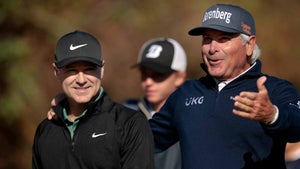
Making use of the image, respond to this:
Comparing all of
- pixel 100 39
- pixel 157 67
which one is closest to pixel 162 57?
pixel 157 67

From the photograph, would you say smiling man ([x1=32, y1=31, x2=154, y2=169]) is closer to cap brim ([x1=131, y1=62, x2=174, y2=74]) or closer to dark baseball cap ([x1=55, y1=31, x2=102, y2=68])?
dark baseball cap ([x1=55, y1=31, x2=102, y2=68])

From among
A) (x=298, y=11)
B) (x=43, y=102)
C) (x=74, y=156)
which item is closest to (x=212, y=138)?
(x=74, y=156)

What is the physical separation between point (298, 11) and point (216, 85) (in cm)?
778

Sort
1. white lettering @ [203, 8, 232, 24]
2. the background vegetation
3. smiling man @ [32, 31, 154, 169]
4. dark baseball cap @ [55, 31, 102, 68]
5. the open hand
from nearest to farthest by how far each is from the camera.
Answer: the open hand → smiling man @ [32, 31, 154, 169] → dark baseball cap @ [55, 31, 102, 68] → white lettering @ [203, 8, 232, 24] → the background vegetation

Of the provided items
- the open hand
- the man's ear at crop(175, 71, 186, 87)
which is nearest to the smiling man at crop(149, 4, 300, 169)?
the open hand

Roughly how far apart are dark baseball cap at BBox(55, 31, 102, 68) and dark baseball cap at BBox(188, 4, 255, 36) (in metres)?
0.69

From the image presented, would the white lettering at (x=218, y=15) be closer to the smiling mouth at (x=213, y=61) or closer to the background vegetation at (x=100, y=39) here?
the smiling mouth at (x=213, y=61)

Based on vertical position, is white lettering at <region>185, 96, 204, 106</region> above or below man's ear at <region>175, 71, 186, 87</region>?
above

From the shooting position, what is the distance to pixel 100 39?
39.4 feet

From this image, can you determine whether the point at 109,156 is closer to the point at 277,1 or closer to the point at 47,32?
the point at 47,32

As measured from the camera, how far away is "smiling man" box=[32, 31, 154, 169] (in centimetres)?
518

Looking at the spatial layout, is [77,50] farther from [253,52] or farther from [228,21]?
[253,52]

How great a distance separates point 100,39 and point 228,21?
671 cm

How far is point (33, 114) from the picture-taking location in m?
11.5
